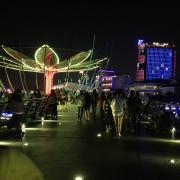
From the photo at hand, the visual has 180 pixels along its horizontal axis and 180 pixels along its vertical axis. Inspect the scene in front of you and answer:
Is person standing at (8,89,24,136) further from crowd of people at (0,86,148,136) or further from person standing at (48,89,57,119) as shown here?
person standing at (48,89,57,119)

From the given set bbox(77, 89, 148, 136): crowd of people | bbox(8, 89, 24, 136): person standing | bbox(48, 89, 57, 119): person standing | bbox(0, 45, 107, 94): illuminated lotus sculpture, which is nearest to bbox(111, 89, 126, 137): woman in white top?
bbox(77, 89, 148, 136): crowd of people

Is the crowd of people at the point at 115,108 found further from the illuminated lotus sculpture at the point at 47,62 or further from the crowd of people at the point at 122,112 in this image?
the illuminated lotus sculpture at the point at 47,62

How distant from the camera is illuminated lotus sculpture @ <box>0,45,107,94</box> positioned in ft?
253

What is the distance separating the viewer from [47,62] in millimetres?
83812

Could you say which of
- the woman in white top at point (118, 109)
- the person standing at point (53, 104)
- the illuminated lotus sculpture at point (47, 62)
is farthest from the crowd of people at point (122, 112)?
the illuminated lotus sculpture at point (47, 62)

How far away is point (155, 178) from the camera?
34.7ft

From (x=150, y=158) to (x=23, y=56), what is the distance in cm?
6528

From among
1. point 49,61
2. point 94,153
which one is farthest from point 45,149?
point 49,61

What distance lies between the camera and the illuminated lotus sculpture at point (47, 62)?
77.2 metres

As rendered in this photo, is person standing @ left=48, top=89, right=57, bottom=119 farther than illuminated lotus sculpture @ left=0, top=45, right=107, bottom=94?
No

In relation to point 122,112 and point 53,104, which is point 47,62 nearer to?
point 53,104

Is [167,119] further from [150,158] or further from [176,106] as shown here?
[150,158]

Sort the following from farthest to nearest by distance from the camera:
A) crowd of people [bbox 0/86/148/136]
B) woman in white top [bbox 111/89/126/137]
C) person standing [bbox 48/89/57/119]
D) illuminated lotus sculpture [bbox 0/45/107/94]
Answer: illuminated lotus sculpture [bbox 0/45/107/94] → person standing [bbox 48/89/57/119] → woman in white top [bbox 111/89/126/137] → crowd of people [bbox 0/86/148/136]

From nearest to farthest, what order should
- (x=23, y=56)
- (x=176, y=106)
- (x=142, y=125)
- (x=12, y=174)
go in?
(x=12, y=174) < (x=176, y=106) < (x=142, y=125) < (x=23, y=56)
